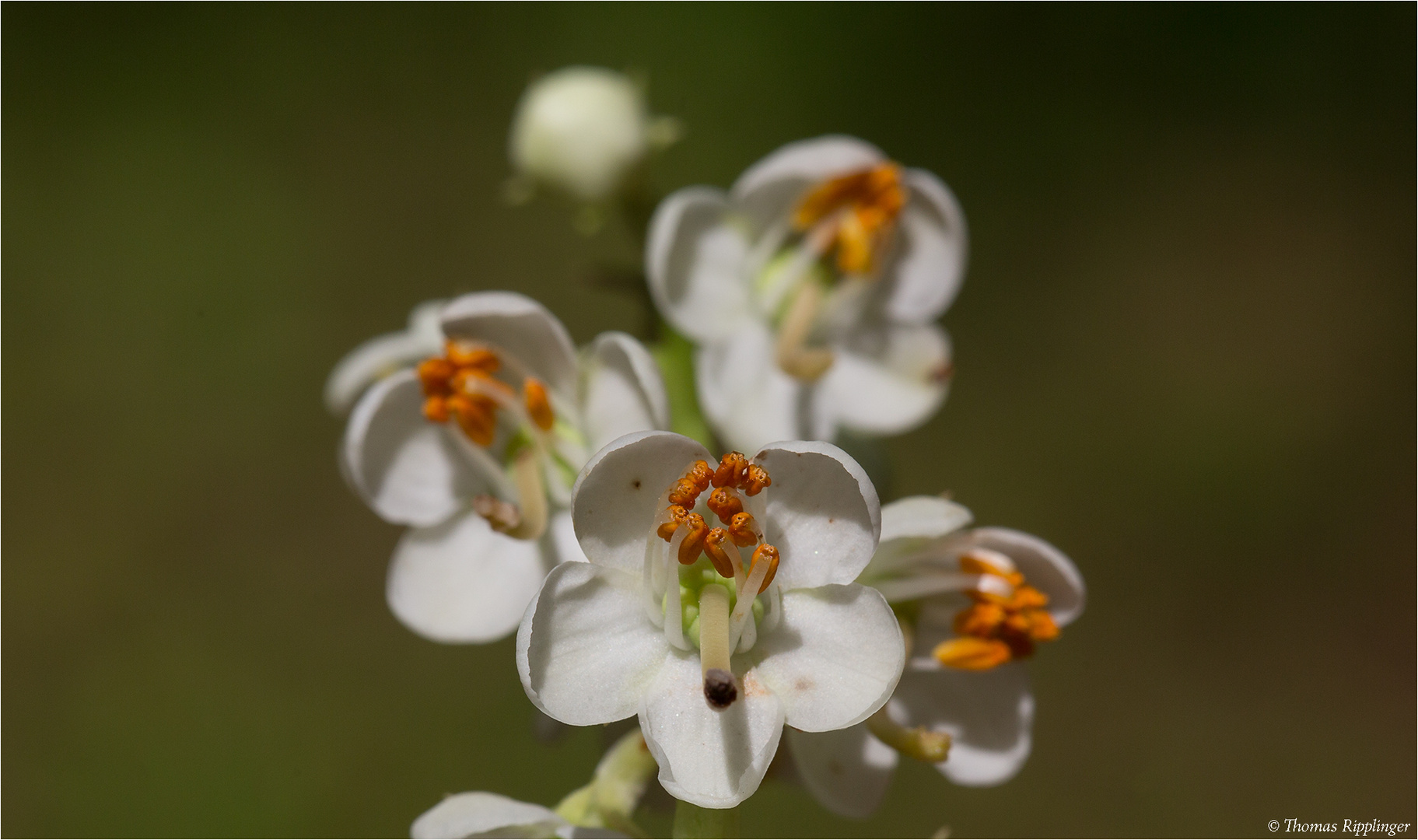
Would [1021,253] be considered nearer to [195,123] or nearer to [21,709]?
[195,123]

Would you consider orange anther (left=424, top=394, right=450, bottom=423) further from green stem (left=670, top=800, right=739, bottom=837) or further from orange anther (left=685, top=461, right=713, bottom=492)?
green stem (left=670, top=800, right=739, bottom=837)

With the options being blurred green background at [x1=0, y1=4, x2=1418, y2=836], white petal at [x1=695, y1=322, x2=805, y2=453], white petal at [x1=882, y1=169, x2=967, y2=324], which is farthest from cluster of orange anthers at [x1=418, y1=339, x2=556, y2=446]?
blurred green background at [x1=0, y1=4, x2=1418, y2=836]

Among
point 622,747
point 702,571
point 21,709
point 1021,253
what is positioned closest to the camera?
point 702,571

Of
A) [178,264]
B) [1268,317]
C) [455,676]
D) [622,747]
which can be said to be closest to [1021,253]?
[1268,317]

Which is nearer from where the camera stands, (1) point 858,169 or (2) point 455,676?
(1) point 858,169

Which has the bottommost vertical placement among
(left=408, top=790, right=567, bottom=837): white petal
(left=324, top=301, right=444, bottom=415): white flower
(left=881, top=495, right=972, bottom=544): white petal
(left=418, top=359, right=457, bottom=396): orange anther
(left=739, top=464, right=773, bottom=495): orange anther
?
(left=408, top=790, right=567, bottom=837): white petal

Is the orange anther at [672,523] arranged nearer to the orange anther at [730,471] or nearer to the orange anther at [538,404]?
the orange anther at [730,471]
